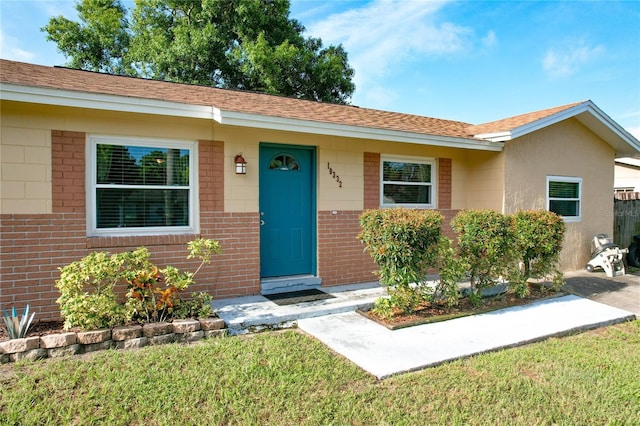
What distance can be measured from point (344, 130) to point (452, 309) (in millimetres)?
3223

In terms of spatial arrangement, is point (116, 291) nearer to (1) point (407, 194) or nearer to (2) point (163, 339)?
(2) point (163, 339)

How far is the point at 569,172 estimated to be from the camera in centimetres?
902

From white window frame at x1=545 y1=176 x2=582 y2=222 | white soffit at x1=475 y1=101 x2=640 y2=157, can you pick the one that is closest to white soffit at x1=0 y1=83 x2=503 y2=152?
white soffit at x1=475 y1=101 x2=640 y2=157

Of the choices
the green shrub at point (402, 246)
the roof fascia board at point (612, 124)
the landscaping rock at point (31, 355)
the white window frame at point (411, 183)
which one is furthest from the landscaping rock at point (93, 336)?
the roof fascia board at point (612, 124)

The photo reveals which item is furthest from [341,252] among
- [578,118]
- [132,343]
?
[578,118]

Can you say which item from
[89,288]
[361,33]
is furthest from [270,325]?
[361,33]

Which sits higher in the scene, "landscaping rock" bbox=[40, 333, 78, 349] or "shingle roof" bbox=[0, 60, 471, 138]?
"shingle roof" bbox=[0, 60, 471, 138]

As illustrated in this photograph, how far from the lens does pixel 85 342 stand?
4.06 meters

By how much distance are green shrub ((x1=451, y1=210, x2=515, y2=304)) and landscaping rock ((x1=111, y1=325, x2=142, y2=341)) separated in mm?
4483

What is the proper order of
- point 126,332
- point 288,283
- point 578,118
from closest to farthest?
1. point 126,332
2. point 288,283
3. point 578,118

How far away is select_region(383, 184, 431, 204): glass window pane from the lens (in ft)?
24.9

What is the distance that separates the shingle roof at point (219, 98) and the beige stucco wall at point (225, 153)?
33 centimetres

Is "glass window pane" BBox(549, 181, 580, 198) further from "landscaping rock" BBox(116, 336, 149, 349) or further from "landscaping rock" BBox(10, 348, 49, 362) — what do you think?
"landscaping rock" BBox(10, 348, 49, 362)

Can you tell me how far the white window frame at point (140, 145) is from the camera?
16.8 feet
